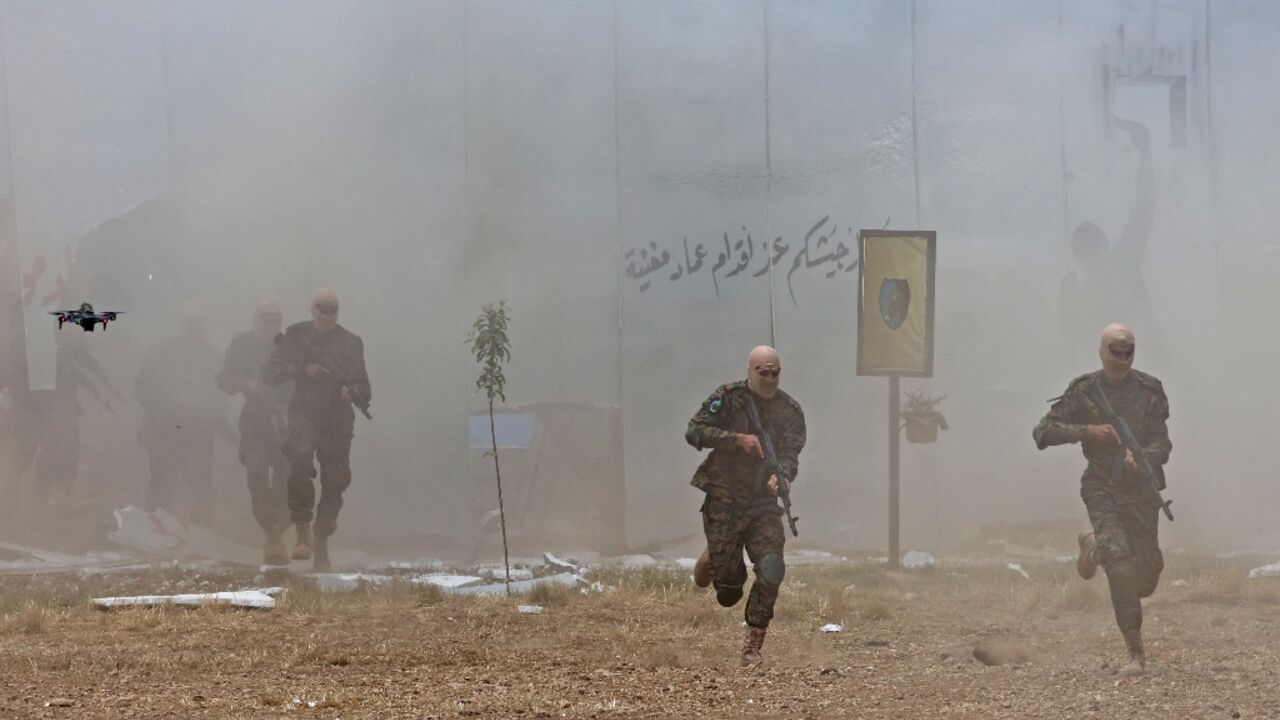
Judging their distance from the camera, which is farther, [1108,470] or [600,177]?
[600,177]

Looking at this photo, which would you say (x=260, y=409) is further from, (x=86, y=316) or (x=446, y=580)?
(x=446, y=580)

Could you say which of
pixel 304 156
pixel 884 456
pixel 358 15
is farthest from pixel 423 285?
pixel 884 456

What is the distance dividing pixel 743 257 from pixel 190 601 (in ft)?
19.3

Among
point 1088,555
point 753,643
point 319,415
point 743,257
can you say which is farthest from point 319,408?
point 1088,555

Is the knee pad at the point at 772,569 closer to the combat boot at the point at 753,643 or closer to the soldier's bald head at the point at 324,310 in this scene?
the combat boot at the point at 753,643

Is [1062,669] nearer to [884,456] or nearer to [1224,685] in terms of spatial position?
[1224,685]

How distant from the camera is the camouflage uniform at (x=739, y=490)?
25.6 feet

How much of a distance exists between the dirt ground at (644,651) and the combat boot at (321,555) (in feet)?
2.15

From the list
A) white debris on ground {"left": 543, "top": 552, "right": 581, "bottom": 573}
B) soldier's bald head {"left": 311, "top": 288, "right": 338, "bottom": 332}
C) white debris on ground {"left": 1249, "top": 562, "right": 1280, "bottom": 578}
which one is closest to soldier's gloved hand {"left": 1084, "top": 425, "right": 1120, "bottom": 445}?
white debris on ground {"left": 1249, "top": 562, "right": 1280, "bottom": 578}

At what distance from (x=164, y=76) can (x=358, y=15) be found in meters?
1.66

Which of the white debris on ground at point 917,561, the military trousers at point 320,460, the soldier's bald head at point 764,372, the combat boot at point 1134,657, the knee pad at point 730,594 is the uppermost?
the soldier's bald head at point 764,372

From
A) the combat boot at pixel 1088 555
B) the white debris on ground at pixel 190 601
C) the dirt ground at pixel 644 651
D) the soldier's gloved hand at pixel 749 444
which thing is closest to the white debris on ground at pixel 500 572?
the dirt ground at pixel 644 651

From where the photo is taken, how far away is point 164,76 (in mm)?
13180

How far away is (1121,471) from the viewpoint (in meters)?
7.74
